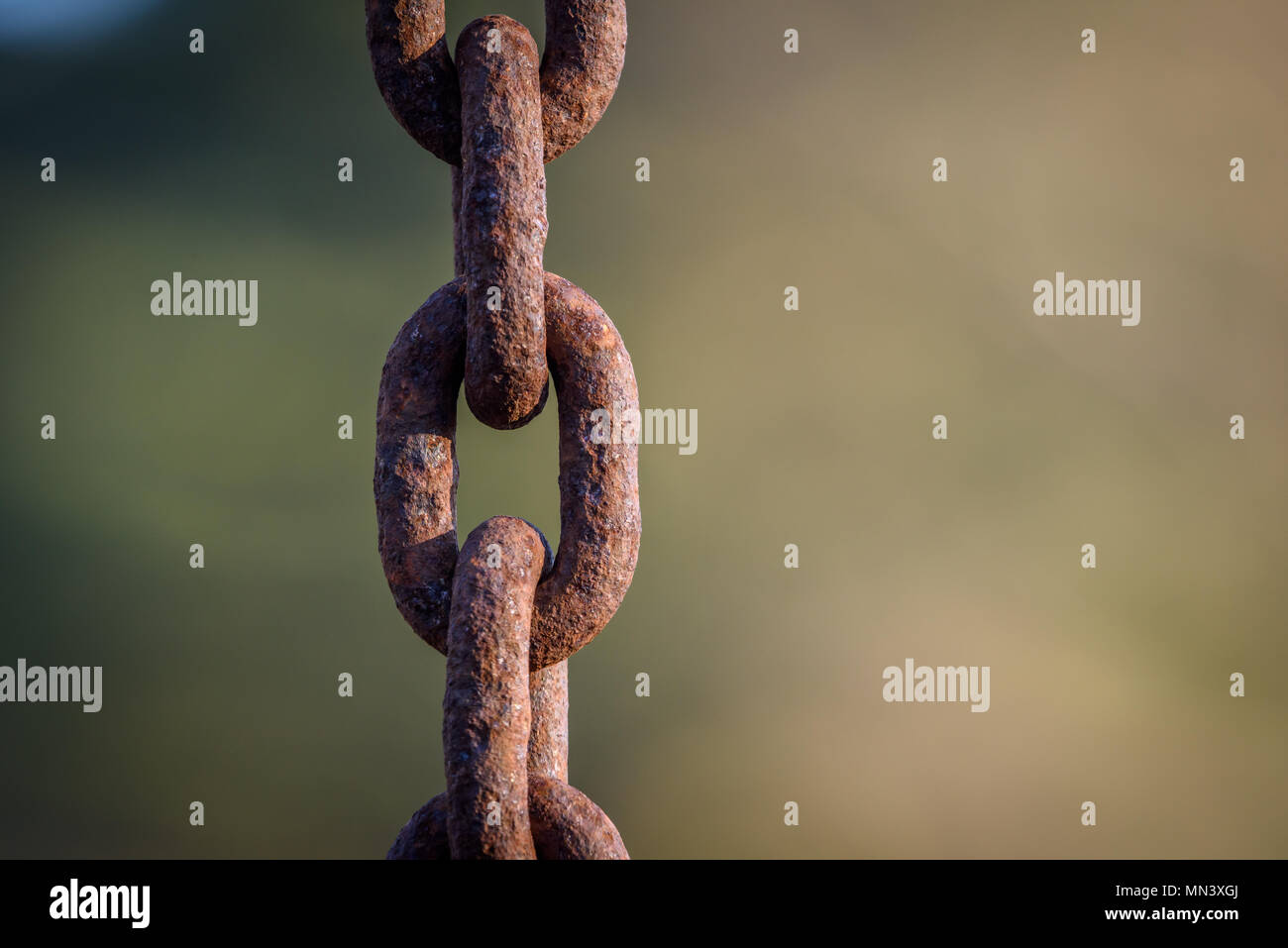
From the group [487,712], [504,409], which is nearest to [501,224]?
[504,409]

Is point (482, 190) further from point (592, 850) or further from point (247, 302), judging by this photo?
point (247, 302)

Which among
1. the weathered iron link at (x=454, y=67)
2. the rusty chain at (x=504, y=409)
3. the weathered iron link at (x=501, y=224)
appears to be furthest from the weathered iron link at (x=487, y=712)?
the weathered iron link at (x=454, y=67)

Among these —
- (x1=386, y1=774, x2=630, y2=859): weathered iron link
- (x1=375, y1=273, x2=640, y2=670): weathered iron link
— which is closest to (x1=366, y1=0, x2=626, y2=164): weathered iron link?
(x1=375, y1=273, x2=640, y2=670): weathered iron link

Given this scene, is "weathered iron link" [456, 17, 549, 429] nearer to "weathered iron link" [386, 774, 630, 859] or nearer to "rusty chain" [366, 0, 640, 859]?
"rusty chain" [366, 0, 640, 859]

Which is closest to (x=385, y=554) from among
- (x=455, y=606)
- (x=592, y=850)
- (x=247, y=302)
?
(x=455, y=606)

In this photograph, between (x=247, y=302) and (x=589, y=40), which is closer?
(x=589, y=40)

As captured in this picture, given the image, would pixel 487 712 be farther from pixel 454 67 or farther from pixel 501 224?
pixel 454 67

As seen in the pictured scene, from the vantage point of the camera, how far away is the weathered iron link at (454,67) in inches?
27.2

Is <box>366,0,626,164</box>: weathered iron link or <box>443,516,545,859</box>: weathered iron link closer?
<box>443,516,545,859</box>: weathered iron link

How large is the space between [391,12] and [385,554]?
37 centimetres

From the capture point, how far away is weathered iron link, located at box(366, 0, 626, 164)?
69cm

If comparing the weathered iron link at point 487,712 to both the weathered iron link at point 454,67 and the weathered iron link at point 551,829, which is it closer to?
the weathered iron link at point 551,829

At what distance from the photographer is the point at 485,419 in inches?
27.4

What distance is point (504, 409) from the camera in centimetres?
68
